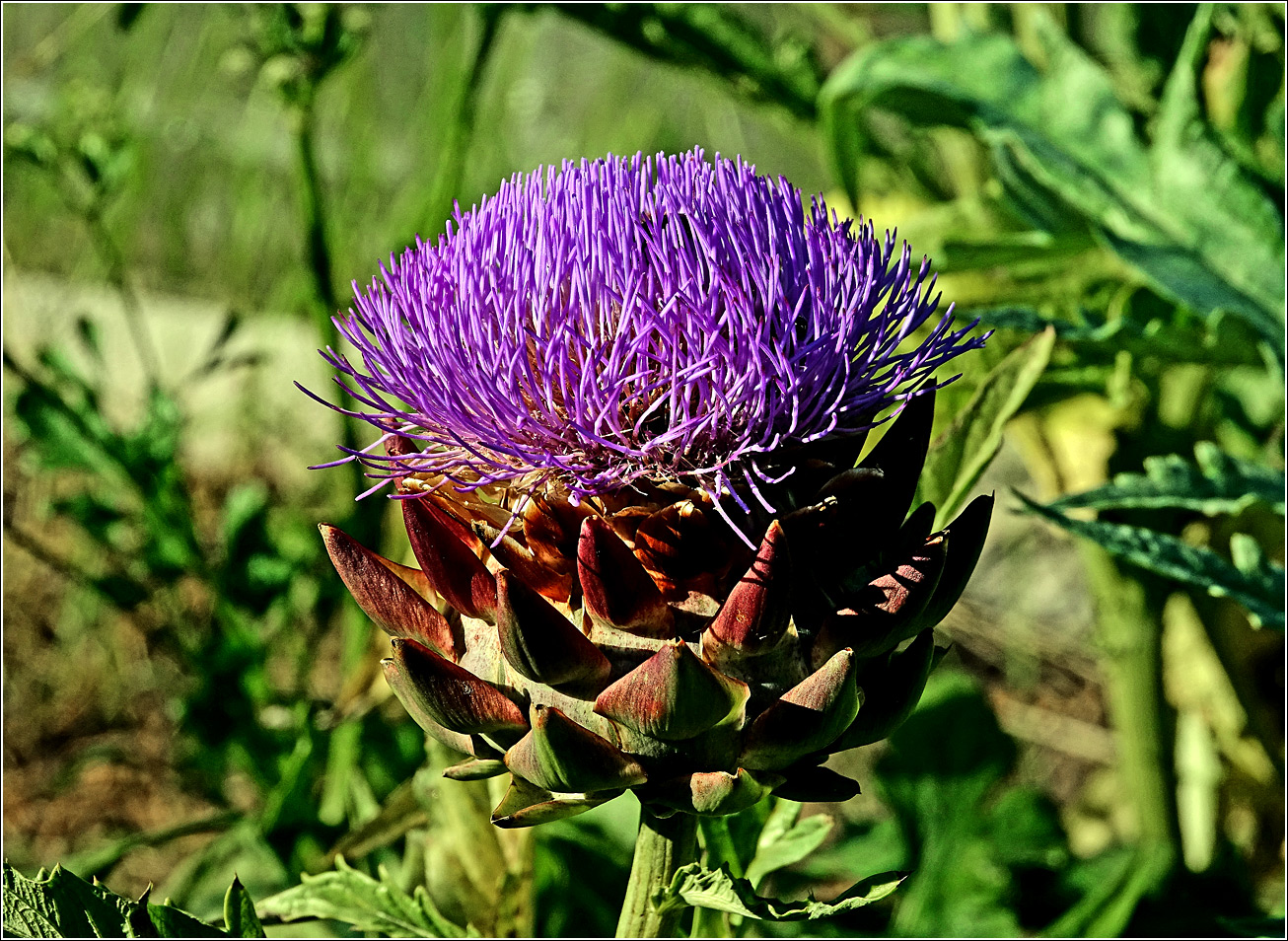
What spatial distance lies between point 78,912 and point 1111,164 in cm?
97

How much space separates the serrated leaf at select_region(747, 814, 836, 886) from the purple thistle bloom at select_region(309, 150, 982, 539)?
255 millimetres

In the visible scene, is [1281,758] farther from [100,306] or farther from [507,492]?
[100,306]

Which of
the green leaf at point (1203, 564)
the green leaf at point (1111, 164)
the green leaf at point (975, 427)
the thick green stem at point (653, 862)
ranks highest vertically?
the green leaf at point (1111, 164)

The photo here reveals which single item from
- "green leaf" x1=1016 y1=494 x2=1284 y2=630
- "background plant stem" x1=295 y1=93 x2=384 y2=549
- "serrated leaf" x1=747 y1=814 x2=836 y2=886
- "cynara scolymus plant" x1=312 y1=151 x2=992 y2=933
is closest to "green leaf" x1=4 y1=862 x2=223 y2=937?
"cynara scolymus plant" x1=312 y1=151 x2=992 y2=933

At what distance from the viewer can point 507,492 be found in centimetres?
64

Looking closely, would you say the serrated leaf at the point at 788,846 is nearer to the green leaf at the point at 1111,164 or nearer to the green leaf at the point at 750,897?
the green leaf at the point at 750,897

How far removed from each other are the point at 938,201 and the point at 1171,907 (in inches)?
33.6

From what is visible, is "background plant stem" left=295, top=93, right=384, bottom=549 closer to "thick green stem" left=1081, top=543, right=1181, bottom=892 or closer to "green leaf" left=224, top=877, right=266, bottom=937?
"green leaf" left=224, top=877, right=266, bottom=937

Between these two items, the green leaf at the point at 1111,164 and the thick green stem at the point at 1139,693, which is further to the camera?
the thick green stem at the point at 1139,693

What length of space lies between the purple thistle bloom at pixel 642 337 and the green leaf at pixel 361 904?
0.28 m

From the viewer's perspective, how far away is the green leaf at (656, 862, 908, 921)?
21.4 inches

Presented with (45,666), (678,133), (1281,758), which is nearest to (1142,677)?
(1281,758)

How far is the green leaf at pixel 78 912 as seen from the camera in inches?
25.4

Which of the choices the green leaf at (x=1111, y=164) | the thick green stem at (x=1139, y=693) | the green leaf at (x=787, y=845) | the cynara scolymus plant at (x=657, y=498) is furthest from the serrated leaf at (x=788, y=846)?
the thick green stem at (x=1139, y=693)
